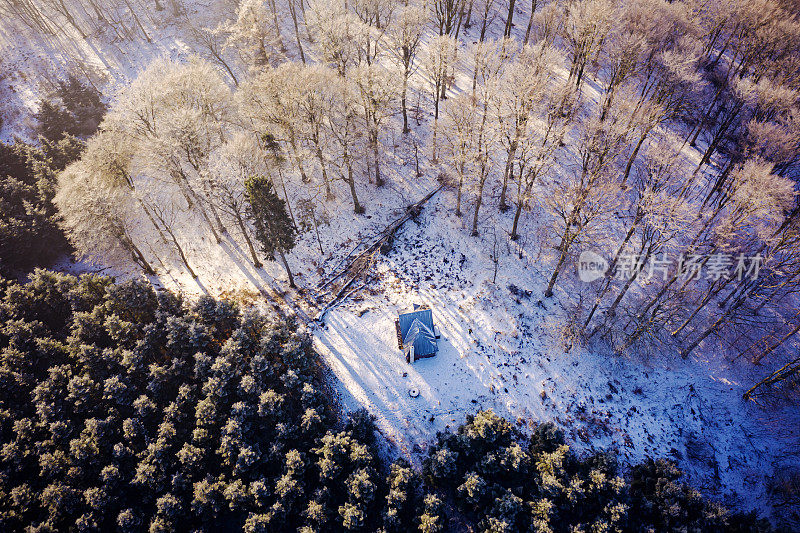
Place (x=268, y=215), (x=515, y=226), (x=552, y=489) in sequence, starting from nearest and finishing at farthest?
1. (x=552, y=489)
2. (x=268, y=215)
3. (x=515, y=226)

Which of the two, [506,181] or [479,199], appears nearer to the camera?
[479,199]

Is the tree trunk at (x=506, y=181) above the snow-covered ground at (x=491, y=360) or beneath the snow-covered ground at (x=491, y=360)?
above

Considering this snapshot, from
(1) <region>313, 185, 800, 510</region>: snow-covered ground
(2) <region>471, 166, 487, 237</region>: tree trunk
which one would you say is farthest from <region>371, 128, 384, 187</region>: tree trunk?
(1) <region>313, 185, 800, 510</region>: snow-covered ground

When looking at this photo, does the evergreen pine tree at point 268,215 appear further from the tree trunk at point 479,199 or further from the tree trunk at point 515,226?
the tree trunk at point 515,226

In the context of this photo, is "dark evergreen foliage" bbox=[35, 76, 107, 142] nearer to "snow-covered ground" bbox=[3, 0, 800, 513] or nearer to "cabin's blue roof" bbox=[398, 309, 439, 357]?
"snow-covered ground" bbox=[3, 0, 800, 513]

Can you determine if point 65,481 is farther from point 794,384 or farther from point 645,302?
point 794,384

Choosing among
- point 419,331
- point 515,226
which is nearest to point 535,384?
point 419,331

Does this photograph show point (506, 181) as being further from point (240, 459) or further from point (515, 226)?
point (240, 459)

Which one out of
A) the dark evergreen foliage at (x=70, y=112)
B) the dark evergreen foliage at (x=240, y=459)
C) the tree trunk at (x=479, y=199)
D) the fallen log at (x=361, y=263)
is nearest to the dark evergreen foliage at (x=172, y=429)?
the dark evergreen foliage at (x=240, y=459)
